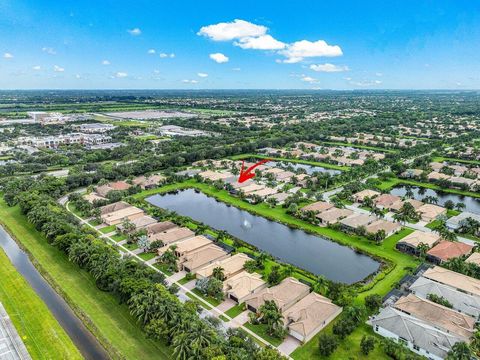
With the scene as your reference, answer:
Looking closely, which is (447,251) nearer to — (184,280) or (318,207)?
(318,207)

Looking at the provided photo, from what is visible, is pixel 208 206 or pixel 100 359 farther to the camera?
pixel 208 206

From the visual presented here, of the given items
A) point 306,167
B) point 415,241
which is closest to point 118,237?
point 415,241

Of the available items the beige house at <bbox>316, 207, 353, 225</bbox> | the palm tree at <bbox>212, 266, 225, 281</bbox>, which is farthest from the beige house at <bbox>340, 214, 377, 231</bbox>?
the palm tree at <bbox>212, 266, 225, 281</bbox>

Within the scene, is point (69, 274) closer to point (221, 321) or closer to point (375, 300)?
point (221, 321)

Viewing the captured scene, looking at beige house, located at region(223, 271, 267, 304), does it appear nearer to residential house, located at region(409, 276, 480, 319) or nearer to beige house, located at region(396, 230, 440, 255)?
residential house, located at region(409, 276, 480, 319)

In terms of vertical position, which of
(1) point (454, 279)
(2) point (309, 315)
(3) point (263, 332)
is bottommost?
(3) point (263, 332)

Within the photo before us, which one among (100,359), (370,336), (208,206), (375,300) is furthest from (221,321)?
(208,206)
